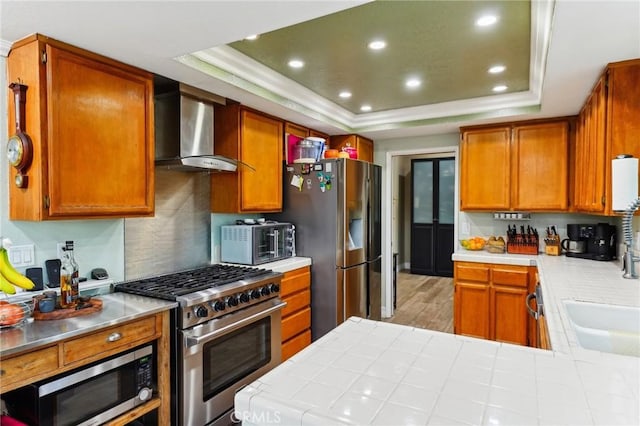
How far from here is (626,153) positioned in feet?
6.84

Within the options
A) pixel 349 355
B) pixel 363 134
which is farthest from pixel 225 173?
pixel 349 355

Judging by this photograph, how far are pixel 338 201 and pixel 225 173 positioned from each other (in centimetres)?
102

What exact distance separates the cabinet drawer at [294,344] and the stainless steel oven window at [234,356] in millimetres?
409

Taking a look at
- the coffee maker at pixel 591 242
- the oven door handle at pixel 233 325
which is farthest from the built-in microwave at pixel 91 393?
the coffee maker at pixel 591 242

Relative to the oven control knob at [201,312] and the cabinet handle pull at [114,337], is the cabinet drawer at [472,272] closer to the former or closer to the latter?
the oven control knob at [201,312]

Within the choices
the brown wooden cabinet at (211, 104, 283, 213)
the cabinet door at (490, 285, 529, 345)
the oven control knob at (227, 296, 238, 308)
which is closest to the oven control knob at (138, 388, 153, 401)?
the oven control knob at (227, 296, 238, 308)

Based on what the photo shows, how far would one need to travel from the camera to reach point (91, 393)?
5.56 ft

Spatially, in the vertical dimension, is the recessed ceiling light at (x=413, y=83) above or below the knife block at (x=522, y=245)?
above

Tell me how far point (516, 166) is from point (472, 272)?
1.14 meters

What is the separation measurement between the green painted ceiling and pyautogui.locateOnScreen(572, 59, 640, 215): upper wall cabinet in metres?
0.52

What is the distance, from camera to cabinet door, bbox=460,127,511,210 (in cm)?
372

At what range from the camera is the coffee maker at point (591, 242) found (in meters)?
3.00

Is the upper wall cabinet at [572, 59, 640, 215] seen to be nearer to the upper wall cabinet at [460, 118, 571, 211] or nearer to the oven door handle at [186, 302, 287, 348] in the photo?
the upper wall cabinet at [460, 118, 571, 211]

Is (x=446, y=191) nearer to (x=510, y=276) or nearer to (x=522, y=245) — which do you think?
(x=522, y=245)
